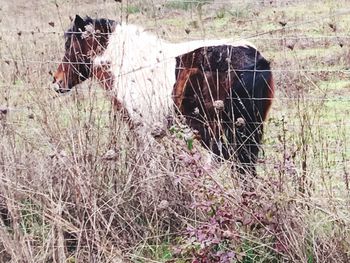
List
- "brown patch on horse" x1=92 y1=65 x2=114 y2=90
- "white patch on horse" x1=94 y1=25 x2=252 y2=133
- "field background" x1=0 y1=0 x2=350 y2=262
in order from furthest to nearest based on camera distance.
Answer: "brown patch on horse" x1=92 y1=65 x2=114 y2=90, "white patch on horse" x1=94 y1=25 x2=252 y2=133, "field background" x1=0 y1=0 x2=350 y2=262

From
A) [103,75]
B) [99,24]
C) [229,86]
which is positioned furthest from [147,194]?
[99,24]

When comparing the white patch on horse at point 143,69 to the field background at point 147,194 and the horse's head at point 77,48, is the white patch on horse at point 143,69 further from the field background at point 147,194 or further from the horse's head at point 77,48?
the field background at point 147,194

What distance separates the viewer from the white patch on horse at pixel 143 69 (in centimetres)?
493

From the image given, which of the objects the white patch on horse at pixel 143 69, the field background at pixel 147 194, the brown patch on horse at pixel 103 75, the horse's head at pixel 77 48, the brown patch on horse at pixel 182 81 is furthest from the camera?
the horse's head at pixel 77 48

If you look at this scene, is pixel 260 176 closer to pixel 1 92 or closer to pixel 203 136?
pixel 203 136

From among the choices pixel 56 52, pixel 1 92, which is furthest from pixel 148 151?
pixel 56 52

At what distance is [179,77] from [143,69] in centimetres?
31

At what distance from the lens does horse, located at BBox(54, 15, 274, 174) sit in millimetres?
4949

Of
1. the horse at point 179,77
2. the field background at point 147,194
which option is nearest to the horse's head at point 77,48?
the horse at point 179,77

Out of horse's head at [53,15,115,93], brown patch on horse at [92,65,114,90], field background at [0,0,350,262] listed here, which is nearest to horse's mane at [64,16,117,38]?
horse's head at [53,15,115,93]

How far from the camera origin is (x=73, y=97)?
458 centimetres

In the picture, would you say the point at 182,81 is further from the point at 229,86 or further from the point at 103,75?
the point at 103,75

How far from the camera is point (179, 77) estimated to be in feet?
18.0

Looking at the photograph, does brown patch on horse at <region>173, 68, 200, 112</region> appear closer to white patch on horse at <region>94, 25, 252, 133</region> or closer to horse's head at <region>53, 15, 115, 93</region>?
white patch on horse at <region>94, 25, 252, 133</region>
